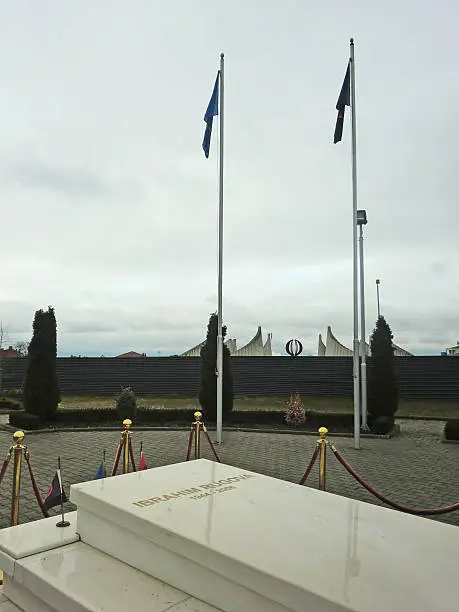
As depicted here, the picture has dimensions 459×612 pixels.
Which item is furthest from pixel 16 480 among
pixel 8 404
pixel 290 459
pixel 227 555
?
pixel 8 404

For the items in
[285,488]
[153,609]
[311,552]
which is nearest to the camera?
[153,609]

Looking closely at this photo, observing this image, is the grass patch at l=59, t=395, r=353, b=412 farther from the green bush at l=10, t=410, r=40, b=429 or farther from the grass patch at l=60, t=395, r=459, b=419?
the green bush at l=10, t=410, r=40, b=429

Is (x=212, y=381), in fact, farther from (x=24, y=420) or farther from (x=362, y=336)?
(x=24, y=420)

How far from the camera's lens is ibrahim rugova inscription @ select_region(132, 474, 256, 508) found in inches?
156

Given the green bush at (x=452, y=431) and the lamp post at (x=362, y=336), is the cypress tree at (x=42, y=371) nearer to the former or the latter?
the lamp post at (x=362, y=336)

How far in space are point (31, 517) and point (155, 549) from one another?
3795mm

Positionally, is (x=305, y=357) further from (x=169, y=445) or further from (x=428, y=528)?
(x=428, y=528)

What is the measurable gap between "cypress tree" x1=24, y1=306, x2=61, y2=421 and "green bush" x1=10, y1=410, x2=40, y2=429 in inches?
24.6

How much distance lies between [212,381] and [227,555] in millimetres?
14616

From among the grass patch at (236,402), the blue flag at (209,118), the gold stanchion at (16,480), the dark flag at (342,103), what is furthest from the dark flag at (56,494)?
the grass patch at (236,402)

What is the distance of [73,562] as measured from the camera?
141 inches

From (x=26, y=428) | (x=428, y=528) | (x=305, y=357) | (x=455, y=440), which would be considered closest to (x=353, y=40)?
(x=455, y=440)

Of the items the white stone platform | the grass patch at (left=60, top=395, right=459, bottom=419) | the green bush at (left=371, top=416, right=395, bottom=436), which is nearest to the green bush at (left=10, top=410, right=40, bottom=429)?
the grass patch at (left=60, top=395, right=459, bottom=419)

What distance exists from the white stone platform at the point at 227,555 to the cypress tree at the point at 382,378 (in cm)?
1348
